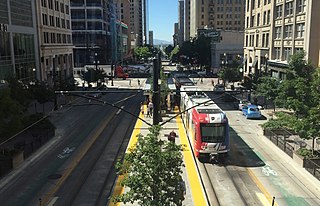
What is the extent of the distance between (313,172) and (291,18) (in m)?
39.2

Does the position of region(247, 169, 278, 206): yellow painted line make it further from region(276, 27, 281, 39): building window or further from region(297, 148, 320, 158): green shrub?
region(276, 27, 281, 39): building window

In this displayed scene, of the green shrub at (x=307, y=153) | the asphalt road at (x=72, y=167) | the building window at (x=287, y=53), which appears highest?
the building window at (x=287, y=53)

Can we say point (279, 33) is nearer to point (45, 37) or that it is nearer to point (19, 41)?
point (19, 41)

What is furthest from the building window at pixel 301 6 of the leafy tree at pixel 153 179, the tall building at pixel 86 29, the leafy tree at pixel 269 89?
the tall building at pixel 86 29

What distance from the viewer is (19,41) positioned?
52.7 m

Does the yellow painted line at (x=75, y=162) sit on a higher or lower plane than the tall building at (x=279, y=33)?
lower

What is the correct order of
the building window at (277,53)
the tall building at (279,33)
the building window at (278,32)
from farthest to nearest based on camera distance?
the building window at (277,53)
the building window at (278,32)
the tall building at (279,33)

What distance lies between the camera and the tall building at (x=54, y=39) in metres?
64.1

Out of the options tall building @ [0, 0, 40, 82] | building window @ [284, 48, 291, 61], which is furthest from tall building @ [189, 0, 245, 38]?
tall building @ [0, 0, 40, 82]

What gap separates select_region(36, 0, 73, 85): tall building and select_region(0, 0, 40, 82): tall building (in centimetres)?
332

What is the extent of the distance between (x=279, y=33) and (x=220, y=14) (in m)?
123

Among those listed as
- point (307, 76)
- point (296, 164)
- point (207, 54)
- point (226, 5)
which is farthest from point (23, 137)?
point (226, 5)

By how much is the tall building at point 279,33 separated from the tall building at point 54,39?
40121mm

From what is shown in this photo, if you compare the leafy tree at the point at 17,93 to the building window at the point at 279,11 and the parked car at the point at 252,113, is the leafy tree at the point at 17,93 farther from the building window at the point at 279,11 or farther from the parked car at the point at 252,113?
the building window at the point at 279,11
